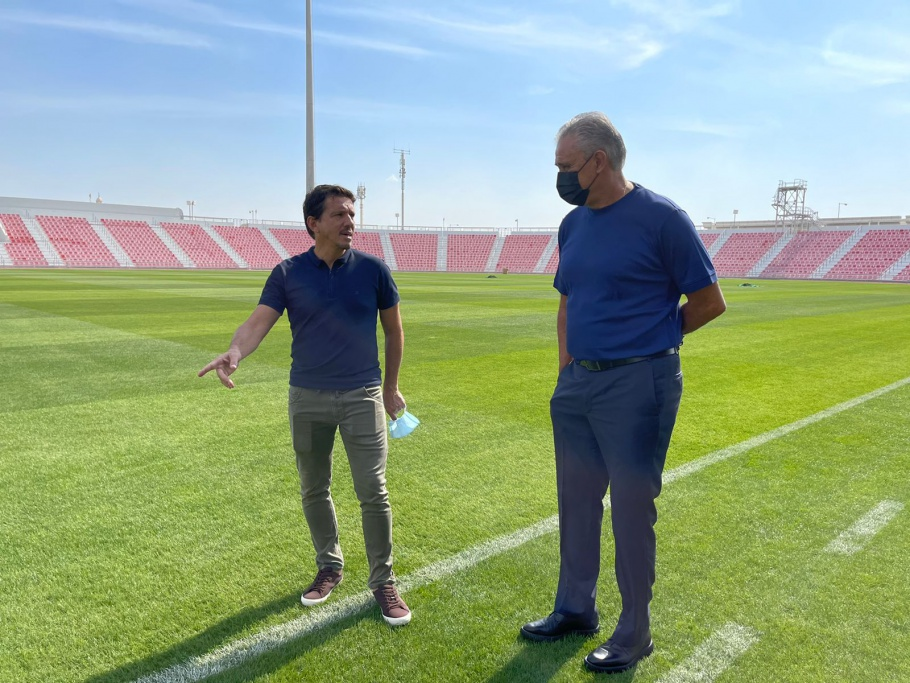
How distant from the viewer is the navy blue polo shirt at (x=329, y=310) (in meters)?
2.96

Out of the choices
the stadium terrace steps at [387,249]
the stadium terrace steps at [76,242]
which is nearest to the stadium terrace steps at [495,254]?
the stadium terrace steps at [387,249]

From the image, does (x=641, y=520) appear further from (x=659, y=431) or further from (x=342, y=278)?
(x=342, y=278)

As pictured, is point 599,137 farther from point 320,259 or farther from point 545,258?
point 545,258

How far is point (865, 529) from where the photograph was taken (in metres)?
3.97

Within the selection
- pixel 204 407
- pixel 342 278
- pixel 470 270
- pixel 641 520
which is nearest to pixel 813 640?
pixel 641 520

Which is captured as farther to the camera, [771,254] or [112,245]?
[771,254]

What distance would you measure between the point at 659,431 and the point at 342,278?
5.11ft

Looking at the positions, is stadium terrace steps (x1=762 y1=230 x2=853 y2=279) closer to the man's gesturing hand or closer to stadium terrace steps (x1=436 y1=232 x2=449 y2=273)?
stadium terrace steps (x1=436 y1=232 x2=449 y2=273)

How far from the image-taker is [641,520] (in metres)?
2.59

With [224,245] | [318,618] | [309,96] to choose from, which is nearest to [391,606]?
[318,618]

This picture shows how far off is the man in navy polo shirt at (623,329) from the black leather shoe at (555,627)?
0.68 feet

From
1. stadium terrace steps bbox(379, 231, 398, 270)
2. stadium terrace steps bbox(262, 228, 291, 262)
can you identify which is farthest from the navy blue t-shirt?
stadium terrace steps bbox(262, 228, 291, 262)

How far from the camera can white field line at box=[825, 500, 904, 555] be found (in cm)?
372

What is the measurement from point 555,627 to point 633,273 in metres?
1.60
